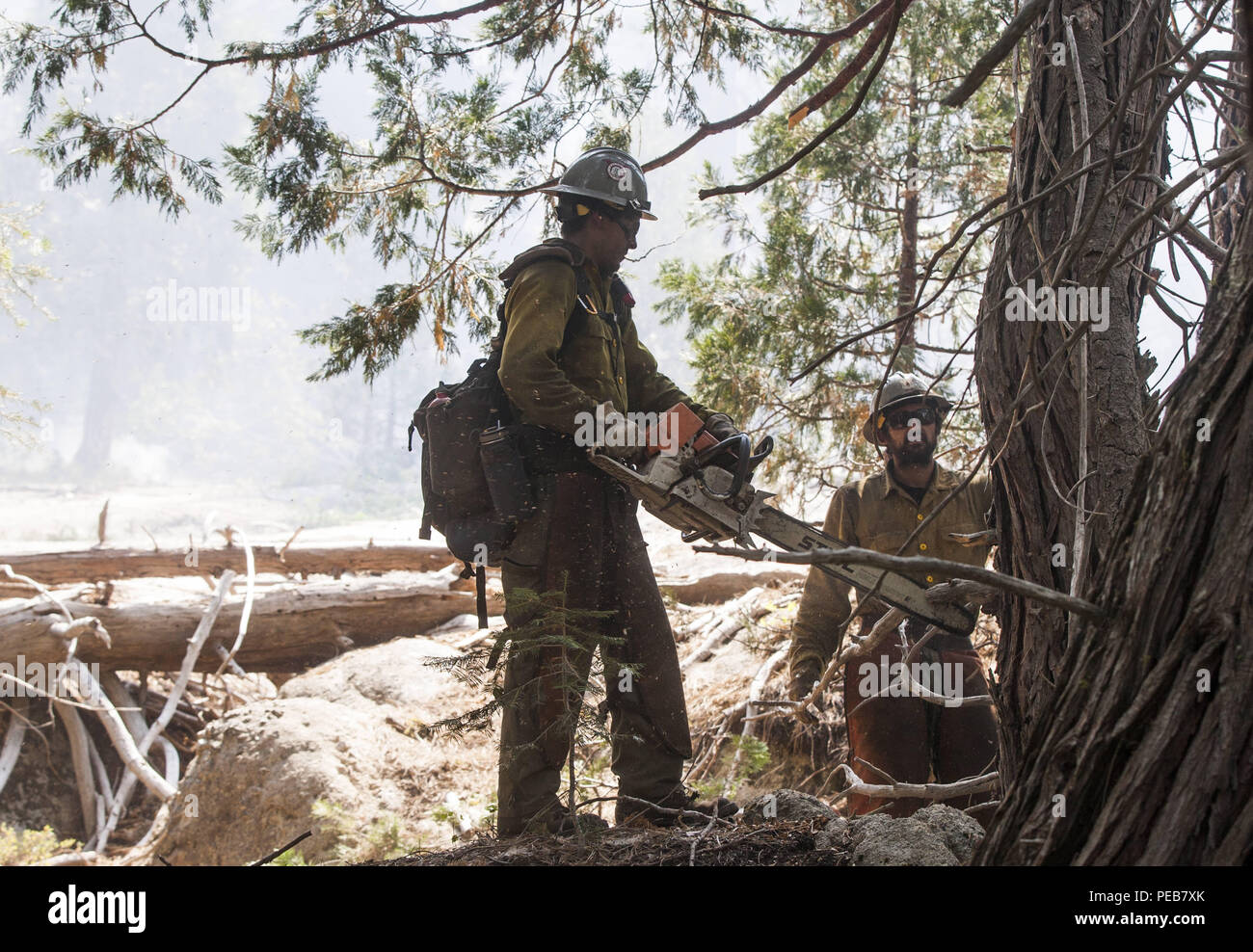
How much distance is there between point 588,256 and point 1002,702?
2.12 m

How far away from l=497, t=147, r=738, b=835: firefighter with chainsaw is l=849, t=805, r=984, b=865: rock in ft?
3.11

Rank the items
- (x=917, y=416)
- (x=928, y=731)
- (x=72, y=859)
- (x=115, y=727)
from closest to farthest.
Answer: (x=928, y=731), (x=917, y=416), (x=72, y=859), (x=115, y=727)

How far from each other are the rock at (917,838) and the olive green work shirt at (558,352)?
1582 millimetres

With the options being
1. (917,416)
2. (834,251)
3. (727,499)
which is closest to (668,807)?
(727,499)

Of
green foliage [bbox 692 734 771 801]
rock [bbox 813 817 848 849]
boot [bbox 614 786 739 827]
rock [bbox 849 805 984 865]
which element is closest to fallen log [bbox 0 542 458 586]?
green foliage [bbox 692 734 771 801]

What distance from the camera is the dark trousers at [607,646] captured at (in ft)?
10.3

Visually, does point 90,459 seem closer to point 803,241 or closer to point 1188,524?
point 803,241

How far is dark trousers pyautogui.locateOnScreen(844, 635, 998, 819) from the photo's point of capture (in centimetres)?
360

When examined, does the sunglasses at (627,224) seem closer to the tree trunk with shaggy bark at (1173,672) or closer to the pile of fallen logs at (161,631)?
the tree trunk with shaggy bark at (1173,672)

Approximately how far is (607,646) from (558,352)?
1050mm

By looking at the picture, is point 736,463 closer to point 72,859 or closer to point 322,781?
point 322,781

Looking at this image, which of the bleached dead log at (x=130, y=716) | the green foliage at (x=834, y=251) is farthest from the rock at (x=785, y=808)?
the bleached dead log at (x=130, y=716)

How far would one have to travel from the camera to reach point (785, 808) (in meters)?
2.65
